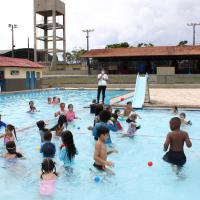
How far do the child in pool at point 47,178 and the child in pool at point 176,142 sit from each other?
1960mm

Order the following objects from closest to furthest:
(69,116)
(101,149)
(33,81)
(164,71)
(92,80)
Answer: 1. (101,149)
2. (69,116)
3. (33,81)
4. (164,71)
5. (92,80)

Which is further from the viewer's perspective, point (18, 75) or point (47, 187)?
point (18, 75)

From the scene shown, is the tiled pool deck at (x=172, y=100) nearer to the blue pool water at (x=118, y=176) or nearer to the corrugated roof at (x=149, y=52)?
the blue pool water at (x=118, y=176)

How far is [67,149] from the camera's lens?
552 cm

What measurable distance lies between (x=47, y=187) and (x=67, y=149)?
778 mm

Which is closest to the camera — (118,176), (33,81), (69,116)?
(118,176)

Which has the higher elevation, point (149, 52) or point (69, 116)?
point (149, 52)

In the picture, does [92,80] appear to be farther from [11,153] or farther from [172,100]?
[11,153]

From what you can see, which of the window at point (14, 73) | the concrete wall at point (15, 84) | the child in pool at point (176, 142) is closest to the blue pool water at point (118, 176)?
the child in pool at point (176, 142)

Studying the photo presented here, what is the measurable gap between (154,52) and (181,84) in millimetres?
7055

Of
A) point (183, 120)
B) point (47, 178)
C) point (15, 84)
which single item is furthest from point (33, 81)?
point (47, 178)

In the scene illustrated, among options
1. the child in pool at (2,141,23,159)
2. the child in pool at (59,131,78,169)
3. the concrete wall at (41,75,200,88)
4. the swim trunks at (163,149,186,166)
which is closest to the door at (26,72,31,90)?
the concrete wall at (41,75,200,88)

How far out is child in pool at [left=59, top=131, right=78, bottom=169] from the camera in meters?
5.38

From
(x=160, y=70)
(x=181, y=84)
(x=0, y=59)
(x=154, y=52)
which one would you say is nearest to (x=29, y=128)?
(x=0, y=59)
